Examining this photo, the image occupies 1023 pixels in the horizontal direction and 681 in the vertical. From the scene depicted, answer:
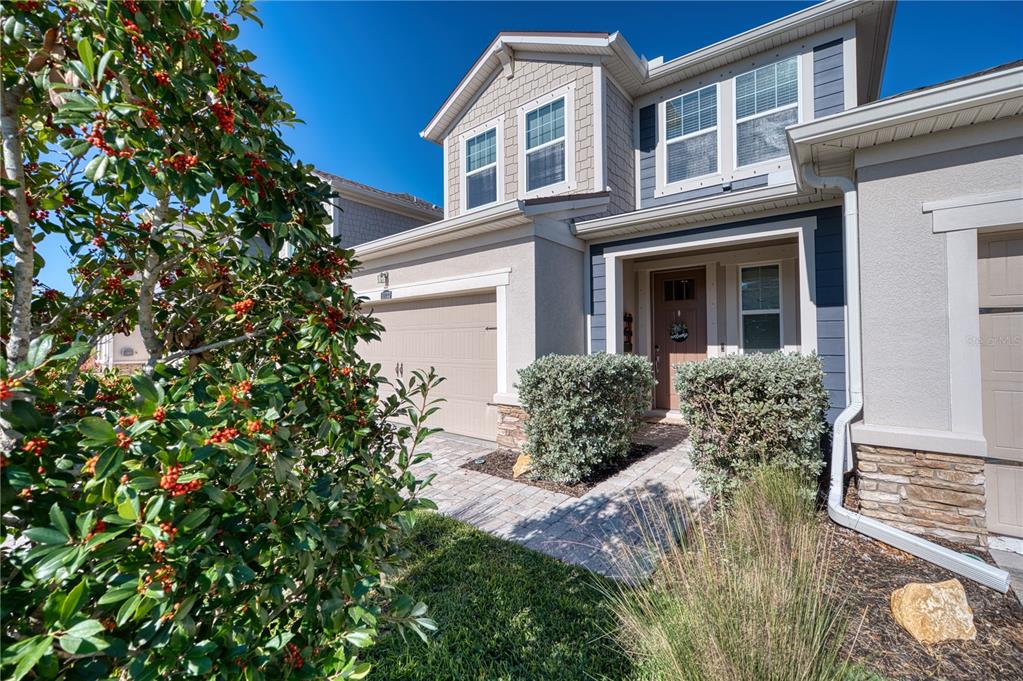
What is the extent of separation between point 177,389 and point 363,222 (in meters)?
10.7

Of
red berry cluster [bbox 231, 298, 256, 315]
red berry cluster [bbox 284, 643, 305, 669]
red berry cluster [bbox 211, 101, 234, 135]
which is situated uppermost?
red berry cluster [bbox 211, 101, 234, 135]

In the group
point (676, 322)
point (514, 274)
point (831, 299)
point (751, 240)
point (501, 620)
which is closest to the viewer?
point (501, 620)

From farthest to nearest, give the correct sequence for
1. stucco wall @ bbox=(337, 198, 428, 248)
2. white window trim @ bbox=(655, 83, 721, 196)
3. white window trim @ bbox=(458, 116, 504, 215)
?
stucco wall @ bbox=(337, 198, 428, 248) < white window trim @ bbox=(458, 116, 504, 215) < white window trim @ bbox=(655, 83, 721, 196)

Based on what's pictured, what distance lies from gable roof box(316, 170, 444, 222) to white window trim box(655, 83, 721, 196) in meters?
6.85

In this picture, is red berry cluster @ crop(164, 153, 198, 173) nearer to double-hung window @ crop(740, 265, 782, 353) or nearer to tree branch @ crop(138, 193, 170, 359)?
tree branch @ crop(138, 193, 170, 359)

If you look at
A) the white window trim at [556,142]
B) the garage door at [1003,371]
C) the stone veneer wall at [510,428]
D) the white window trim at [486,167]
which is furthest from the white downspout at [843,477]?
the white window trim at [486,167]

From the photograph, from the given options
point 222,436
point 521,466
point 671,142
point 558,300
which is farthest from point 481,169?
point 222,436

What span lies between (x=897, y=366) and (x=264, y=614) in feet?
15.1

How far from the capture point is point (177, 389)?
1.19 meters

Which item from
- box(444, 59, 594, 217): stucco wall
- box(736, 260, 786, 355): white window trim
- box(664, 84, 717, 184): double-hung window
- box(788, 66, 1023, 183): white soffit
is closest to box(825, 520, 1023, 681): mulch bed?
box(788, 66, 1023, 183): white soffit

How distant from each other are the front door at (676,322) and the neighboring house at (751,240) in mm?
39

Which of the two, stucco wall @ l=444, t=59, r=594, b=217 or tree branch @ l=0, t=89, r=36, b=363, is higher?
stucco wall @ l=444, t=59, r=594, b=217

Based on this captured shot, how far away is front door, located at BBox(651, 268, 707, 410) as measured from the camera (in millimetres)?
7195

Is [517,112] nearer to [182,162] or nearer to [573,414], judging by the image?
[573,414]
